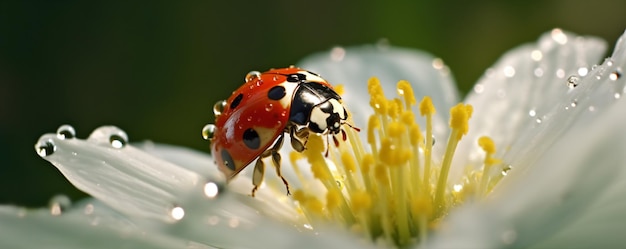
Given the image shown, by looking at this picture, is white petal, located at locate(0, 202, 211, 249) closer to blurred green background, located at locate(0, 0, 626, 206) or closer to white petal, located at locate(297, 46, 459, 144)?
white petal, located at locate(297, 46, 459, 144)

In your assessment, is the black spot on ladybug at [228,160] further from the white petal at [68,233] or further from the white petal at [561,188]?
the white petal at [561,188]

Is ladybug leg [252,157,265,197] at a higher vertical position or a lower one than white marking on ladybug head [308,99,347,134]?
lower

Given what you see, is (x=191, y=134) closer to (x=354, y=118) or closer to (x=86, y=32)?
(x=86, y=32)

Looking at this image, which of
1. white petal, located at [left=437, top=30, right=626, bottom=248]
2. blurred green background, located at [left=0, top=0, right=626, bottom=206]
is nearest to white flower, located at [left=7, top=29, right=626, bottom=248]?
white petal, located at [left=437, top=30, right=626, bottom=248]

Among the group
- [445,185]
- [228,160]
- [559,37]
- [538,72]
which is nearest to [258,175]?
[228,160]

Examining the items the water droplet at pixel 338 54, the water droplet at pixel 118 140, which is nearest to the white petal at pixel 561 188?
the water droplet at pixel 118 140

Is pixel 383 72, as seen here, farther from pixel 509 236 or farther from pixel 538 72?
pixel 509 236

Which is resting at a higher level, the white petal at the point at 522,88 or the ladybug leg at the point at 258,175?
the white petal at the point at 522,88
